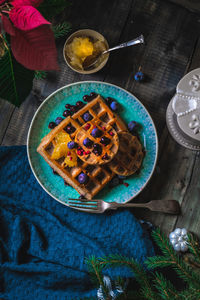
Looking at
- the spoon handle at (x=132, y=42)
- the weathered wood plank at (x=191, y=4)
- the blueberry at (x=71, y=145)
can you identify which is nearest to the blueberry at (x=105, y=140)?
the blueberry at (x=71, y=145)

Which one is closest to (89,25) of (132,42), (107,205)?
(132,42)

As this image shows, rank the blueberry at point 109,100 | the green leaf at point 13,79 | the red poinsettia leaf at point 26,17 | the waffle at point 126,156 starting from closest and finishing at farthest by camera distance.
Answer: the red poinsettia leaf at point 26,17, the green leaf at point 13,79, the waffle at point 126,156, the blueberry at point 109,100

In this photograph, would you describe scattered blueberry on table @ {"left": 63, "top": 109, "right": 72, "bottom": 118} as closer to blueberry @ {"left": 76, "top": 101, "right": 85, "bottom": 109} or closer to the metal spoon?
blueberry @ {"left": 76, "top": 101, "right": 85, "bottom": 109}

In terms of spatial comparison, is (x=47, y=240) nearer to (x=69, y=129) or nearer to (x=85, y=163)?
(x=85, y=163)

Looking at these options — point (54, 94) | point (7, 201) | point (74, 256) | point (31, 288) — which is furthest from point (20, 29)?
point (31, 288)

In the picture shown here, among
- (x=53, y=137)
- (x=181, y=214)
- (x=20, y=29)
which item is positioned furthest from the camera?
(x=181, y=214)

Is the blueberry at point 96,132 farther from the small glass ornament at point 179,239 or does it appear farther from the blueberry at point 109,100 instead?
the small glass ornament at point 179,239

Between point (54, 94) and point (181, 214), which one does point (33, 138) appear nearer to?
point (54, 94)
